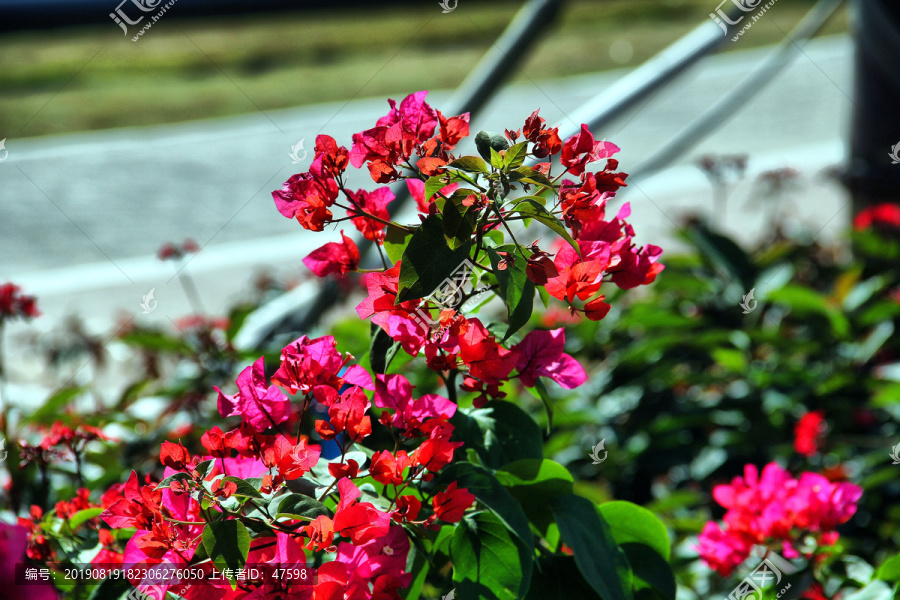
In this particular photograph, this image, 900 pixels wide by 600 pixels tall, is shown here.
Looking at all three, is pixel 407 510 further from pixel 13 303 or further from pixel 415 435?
pixel 13 303

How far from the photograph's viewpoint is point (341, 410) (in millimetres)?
600

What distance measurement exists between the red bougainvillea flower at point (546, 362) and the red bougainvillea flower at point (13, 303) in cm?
85

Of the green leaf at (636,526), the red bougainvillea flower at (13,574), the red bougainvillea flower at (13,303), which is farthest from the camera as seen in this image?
the red bougainvillea flower at (13,303)

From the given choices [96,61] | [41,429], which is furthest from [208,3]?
[96,61]

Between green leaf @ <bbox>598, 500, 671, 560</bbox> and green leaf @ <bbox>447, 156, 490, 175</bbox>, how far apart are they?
36 cm

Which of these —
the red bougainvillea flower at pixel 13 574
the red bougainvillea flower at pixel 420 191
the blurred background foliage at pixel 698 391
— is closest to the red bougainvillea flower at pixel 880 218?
the blurred background foliage at pixel 698 391

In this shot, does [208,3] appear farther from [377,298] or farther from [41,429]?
[41,429]

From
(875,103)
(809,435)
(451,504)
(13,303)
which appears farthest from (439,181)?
(875,103)

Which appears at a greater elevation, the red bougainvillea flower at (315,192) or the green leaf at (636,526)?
the red bougainvillea flower at (315,192)

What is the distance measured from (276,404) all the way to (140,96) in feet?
30.4

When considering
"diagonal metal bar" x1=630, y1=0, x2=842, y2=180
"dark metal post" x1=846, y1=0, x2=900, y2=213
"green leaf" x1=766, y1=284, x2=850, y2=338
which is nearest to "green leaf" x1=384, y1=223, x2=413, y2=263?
"green leaf" x1=766, y1=284, x2=850, y2=338

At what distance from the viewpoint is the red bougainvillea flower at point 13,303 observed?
3.76 feet

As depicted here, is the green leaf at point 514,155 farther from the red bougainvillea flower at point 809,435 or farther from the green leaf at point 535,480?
the red bougainvillea flower at point 809,435

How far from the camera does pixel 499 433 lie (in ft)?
2.44
